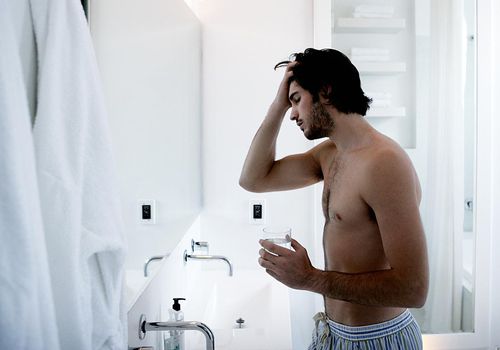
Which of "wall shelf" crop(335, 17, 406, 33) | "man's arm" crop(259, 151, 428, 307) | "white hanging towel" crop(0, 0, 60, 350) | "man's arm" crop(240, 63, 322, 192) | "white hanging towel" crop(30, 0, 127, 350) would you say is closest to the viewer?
"white hanging towel" crop(0, 0, 60, 350)

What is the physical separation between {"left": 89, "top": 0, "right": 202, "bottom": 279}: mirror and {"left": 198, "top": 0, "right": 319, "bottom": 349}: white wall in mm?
154

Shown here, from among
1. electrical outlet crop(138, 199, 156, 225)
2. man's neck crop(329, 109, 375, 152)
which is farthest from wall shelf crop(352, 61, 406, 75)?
electrical outlet crop(138, 199, 156, 225)

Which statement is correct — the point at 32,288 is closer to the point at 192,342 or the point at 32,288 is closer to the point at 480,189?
the point at 192,342

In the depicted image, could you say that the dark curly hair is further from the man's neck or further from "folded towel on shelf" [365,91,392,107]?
"folded towel on shelf" [365,91,392,107]

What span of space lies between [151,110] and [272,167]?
1.60 ft

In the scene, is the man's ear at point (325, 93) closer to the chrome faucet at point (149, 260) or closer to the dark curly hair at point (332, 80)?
the dark curly hair at point (332, 80)

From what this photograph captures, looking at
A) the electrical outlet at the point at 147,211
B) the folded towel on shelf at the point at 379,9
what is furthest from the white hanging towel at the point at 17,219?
Result: the folded towel on shelf at the point at 379,9

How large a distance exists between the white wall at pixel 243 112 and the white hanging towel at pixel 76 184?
1490 millimetres

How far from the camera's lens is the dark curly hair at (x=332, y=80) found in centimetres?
130

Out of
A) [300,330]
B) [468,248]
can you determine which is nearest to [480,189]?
[468,248]

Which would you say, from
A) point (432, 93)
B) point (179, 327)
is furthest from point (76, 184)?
point (432, 93)

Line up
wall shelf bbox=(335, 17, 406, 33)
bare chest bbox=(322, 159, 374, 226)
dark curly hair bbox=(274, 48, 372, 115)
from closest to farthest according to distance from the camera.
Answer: bare chest bbox=(322, 159, 374, 226) → dark curly hair bbox=(274, 48, 372, 115) → wall shelf bbox=(335, 17, 406, 33)

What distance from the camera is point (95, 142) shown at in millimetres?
680

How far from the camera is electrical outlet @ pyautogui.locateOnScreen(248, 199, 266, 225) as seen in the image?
220 centimetres
